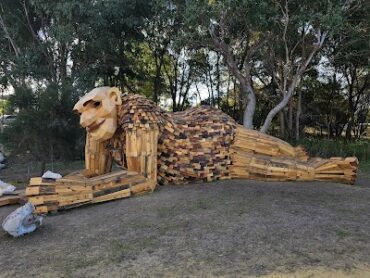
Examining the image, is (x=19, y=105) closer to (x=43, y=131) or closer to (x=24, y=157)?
(x=43, y=131)

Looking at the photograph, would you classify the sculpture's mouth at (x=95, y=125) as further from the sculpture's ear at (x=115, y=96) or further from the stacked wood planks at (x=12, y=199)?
the stacked wood planks at (x=12, y=199)

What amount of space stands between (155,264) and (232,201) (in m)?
1.40

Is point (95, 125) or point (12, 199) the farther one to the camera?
point (95, 125)

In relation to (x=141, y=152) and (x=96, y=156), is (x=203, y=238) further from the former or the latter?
(x=96, y=156)

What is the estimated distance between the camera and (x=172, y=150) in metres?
4.52

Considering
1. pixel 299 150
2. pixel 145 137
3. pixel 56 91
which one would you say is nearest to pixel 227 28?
pixel 56 91

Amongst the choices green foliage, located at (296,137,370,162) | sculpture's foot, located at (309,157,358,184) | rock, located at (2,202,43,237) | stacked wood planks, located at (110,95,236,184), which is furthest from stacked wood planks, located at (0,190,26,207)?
green foliage, located at (296,137,370,162)

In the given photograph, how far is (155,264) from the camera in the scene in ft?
→ 7.82

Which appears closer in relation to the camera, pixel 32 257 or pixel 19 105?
pixel 32 257

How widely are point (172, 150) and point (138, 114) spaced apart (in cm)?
56

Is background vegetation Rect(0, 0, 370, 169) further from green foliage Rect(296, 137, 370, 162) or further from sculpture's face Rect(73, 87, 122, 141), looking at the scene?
sculpture's face Rect(73, 87, 122, 141)

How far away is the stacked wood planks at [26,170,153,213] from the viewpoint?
351 cm

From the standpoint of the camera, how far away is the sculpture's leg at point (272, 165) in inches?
185

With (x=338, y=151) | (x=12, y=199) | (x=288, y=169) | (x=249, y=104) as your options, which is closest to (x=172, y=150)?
(x=288, y=169)
